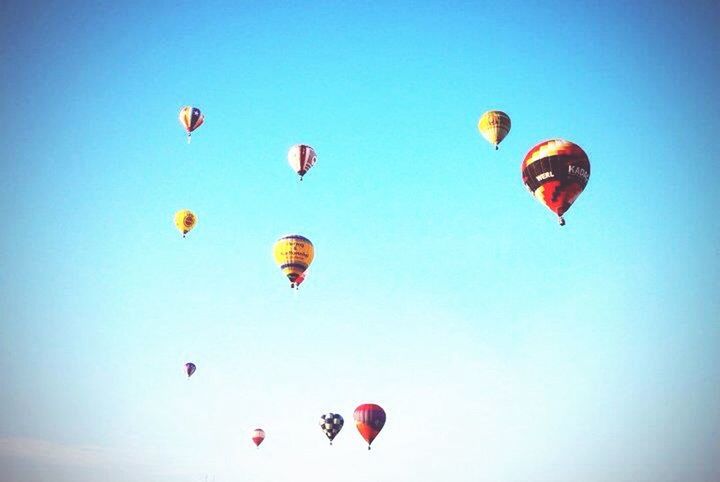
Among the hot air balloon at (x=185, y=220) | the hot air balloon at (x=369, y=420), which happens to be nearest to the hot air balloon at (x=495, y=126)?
the hot air balloon at (x=369, y=420)

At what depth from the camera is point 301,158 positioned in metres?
33.7

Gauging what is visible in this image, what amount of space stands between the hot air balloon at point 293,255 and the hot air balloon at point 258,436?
22.9 metres

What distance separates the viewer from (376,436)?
33.9 meters

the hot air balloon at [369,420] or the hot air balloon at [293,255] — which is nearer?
the hot air balloon at [293,255]

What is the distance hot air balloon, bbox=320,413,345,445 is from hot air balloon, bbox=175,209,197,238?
744 inches

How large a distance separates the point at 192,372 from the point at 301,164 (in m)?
22.7

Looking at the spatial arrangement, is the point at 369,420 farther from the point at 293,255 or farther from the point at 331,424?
the point at 293,255

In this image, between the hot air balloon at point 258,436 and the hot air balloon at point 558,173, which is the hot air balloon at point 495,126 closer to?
the hot air balloon at point 558,173

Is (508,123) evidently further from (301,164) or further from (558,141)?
(301,164)

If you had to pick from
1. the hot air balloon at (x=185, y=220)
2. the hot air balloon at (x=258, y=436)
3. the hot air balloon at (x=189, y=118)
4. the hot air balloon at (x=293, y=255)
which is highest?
the hot air balloon at (x=189, y=118)

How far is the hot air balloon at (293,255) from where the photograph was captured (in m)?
31.3

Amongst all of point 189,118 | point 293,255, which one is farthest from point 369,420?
point 189,118

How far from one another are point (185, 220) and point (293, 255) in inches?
485

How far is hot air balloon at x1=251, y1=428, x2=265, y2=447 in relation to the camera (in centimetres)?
4666
